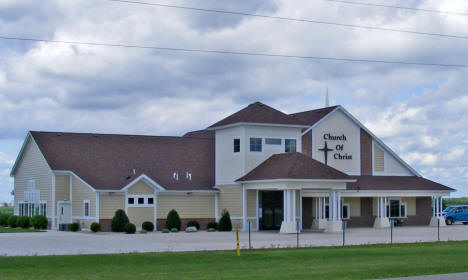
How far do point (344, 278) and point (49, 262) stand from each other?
9.54m

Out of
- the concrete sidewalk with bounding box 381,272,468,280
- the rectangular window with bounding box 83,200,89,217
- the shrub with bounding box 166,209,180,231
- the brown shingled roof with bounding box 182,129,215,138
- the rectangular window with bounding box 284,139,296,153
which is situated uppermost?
the brown shingled roof with bounding box 182,129,215,138

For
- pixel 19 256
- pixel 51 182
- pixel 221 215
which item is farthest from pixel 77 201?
pixel 19 256

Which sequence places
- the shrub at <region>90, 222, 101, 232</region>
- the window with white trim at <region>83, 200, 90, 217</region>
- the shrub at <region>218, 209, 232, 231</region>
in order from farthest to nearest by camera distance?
the shrub at <region>218, 209, 232, 231</region> < the window with white trim at <region>83, 200, 90, 217</region> < the shrub at <region>90, 222, 101, 232</region>

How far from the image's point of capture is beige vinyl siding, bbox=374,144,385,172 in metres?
54.4

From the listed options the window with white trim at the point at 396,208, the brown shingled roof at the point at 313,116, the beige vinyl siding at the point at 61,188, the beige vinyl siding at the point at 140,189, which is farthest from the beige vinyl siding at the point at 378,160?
the beige vinyl siding at the point at 61,188

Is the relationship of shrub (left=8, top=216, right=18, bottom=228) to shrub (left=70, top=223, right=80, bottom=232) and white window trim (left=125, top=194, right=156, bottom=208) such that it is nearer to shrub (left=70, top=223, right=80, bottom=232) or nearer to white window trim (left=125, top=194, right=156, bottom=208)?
shrub (left=70, top=223, right=80, bottom=232)

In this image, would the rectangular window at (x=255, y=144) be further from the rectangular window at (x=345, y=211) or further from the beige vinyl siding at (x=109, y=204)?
the beige vinyl siding at (x=109, y=204)

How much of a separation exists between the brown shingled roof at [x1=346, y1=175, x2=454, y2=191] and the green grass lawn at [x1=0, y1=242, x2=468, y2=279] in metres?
23.6

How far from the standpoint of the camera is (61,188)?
48156 mm

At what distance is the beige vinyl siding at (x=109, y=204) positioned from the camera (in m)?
44.8

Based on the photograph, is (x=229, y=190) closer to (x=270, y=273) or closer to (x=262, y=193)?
(x=262, y=193)

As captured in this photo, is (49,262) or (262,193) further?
(262,193)

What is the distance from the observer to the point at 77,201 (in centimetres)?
4722

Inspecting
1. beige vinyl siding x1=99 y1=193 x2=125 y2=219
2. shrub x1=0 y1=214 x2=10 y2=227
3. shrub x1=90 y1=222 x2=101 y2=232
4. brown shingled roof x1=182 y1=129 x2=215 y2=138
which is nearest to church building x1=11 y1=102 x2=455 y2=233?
beige vinyl siding x1=99 y1=193 x2=125 y2=219
